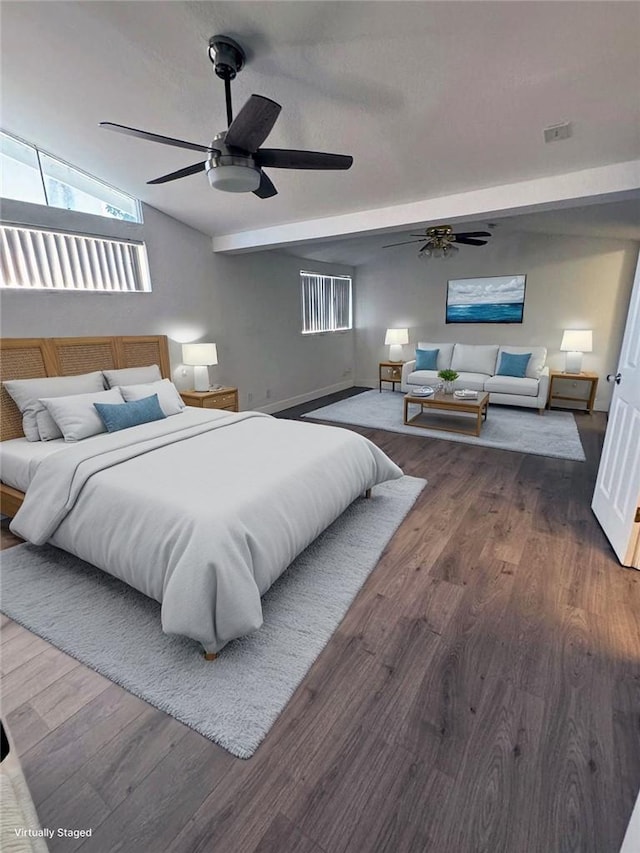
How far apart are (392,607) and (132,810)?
1264 mm

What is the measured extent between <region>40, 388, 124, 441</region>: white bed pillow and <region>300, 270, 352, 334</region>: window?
409 cm

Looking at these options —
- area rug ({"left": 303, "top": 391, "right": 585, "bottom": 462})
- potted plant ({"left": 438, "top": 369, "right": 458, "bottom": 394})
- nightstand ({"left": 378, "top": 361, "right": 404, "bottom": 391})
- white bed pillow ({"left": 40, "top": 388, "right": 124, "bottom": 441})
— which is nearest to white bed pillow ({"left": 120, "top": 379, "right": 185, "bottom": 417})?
white bed pillow ({"left": 40, "top": 388, "right": 124, "bottom": 441})

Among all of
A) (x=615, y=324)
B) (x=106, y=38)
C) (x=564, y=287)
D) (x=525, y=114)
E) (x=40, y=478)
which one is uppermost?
(x=106, y=38)

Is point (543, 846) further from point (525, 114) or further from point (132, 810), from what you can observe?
point (525, 114)

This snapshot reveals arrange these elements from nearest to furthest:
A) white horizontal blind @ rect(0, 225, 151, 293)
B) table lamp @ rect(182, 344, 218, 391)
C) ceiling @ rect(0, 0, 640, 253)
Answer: ceiling @ rect(0, 0, 640, 253) < white horizontal blind @ rect(0, 225, 151, 293) < table lamp @ rect(182, 344, 218, 391)

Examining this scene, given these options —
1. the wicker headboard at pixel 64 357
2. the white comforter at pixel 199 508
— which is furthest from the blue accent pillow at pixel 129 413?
the wicker headboard at pixel 64 357

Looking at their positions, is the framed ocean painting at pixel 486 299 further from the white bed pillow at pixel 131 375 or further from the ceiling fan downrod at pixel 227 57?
the ceiling fan downrod at pixel 227 57

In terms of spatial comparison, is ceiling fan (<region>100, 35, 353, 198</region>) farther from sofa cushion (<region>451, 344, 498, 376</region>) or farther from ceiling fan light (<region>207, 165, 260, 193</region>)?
sofa cushion (<region>451, 344, 498, 376</region>)

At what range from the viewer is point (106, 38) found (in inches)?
82.1

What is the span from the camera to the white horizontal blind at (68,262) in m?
3.10

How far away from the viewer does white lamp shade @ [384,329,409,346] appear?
6.82 metres

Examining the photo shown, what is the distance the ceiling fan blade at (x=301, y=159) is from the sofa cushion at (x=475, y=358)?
477 centimetres

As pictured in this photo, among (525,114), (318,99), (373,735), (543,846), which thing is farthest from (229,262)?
(543,846)

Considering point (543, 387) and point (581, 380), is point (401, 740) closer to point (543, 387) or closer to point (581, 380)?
point (543, 387)
